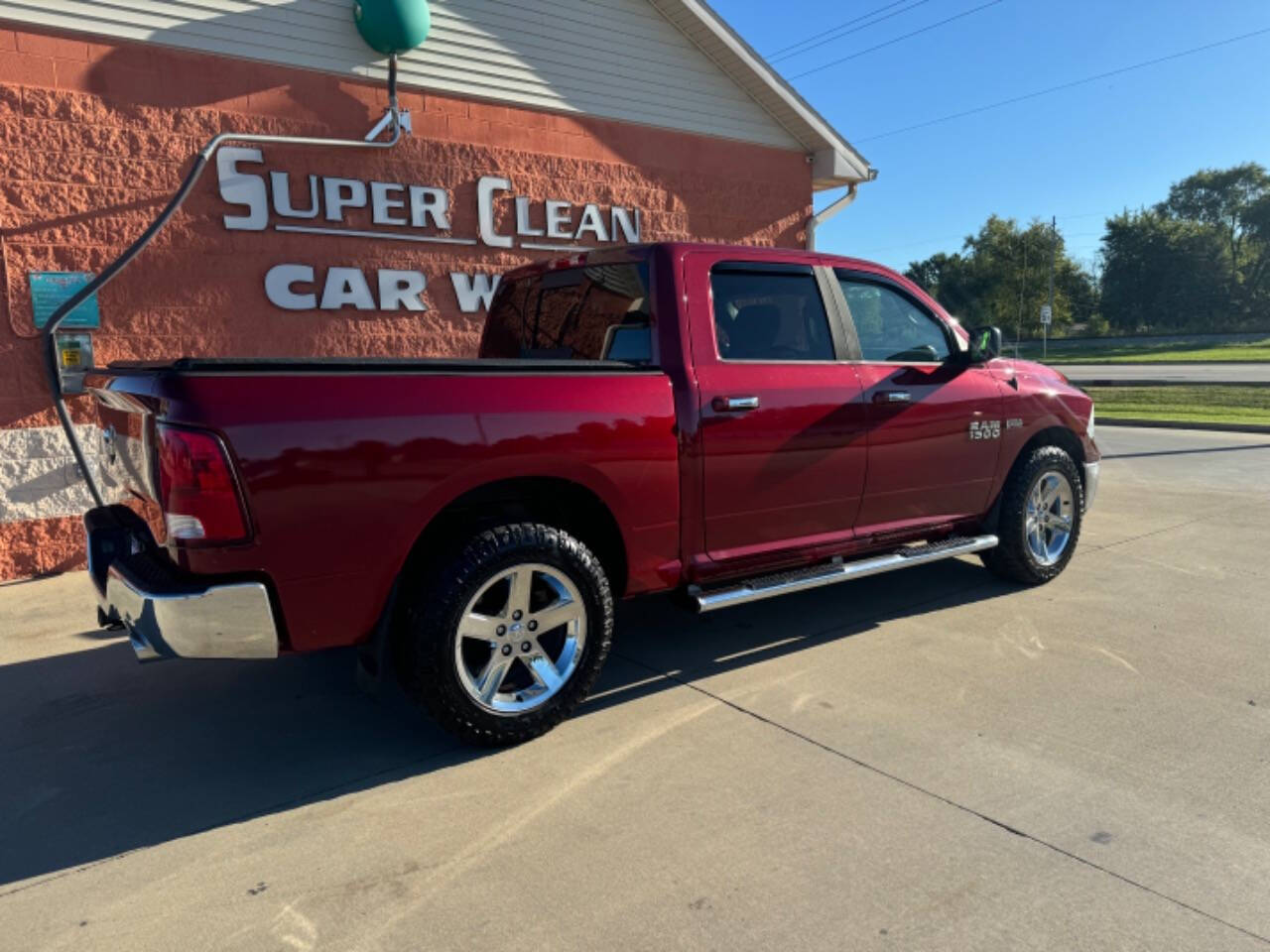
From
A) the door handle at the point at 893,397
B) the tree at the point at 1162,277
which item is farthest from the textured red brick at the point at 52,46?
the tree at the point at 1162,277

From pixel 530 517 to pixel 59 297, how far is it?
460cm

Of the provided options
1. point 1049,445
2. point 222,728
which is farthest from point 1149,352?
point 222,728

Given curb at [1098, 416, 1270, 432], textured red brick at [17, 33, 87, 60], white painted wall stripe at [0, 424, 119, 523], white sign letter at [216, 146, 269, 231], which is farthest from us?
curb at [1098, 416, 1270, 432]

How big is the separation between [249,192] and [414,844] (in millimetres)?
5703

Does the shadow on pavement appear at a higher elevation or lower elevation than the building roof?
lower

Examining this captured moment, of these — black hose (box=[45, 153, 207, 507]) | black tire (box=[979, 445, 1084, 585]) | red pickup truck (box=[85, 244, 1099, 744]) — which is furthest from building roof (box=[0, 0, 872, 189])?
black tire (box=[979, 445, 1084, 585])

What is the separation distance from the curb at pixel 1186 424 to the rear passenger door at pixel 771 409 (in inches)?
501

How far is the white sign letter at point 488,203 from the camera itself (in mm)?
7938

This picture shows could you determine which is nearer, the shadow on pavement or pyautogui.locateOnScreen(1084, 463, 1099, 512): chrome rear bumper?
the shadow on pavement

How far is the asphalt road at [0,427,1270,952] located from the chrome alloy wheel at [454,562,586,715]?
24cm

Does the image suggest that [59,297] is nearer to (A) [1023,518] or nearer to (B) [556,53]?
(B) [556,53]

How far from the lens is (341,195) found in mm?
7223

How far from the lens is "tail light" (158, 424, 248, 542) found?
2832 mm

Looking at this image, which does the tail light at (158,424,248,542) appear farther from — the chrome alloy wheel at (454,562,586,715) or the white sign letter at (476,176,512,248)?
the white sign letter at (476,176,512,248)
